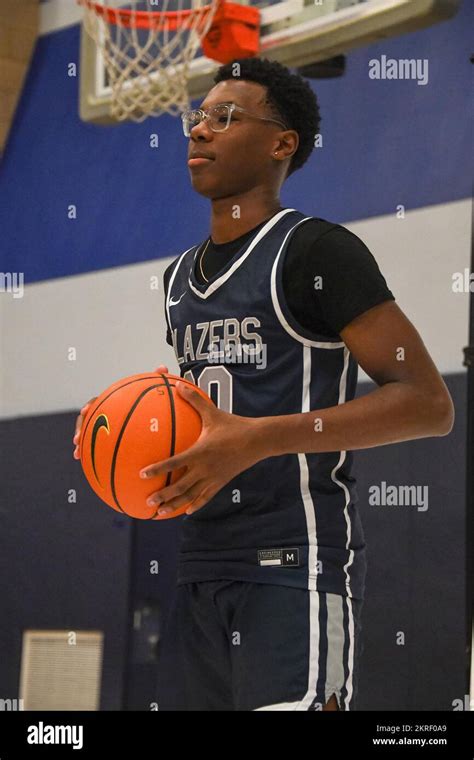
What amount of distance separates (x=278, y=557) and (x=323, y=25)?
8.25 feet

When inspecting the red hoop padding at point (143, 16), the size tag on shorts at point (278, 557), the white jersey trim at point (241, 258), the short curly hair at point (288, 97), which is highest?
the red hoop padding at point (143, 16)

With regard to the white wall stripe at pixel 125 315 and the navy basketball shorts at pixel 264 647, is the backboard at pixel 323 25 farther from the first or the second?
the navy basketball shorts at pixel 264 647

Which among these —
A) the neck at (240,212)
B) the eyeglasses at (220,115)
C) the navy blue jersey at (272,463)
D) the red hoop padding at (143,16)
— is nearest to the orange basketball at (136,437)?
the navy blue jersey at (272,463)

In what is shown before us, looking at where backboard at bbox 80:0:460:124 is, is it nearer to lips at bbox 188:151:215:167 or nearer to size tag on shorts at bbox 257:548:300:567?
lips at bbox 188:151:215:167

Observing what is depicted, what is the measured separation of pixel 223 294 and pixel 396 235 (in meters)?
1.70

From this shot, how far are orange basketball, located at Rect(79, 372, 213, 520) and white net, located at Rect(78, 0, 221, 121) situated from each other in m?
2.28

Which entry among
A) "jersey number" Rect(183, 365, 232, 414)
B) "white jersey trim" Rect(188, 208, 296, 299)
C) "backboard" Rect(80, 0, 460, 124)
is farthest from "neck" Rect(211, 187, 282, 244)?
"backboard" Rect(80, 0, 460, 124)

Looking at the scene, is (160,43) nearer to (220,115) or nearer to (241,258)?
(220,115)

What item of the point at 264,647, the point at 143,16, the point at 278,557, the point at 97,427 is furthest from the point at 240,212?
the point at 143,16

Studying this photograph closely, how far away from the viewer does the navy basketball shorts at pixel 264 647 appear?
2191 mm

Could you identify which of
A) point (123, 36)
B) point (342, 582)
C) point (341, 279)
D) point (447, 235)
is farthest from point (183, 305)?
→ point (123, 36)

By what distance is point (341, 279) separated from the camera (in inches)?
90.4

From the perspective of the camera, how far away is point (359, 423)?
2.26 metres

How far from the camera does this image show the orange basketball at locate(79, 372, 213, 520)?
2.27 meters
